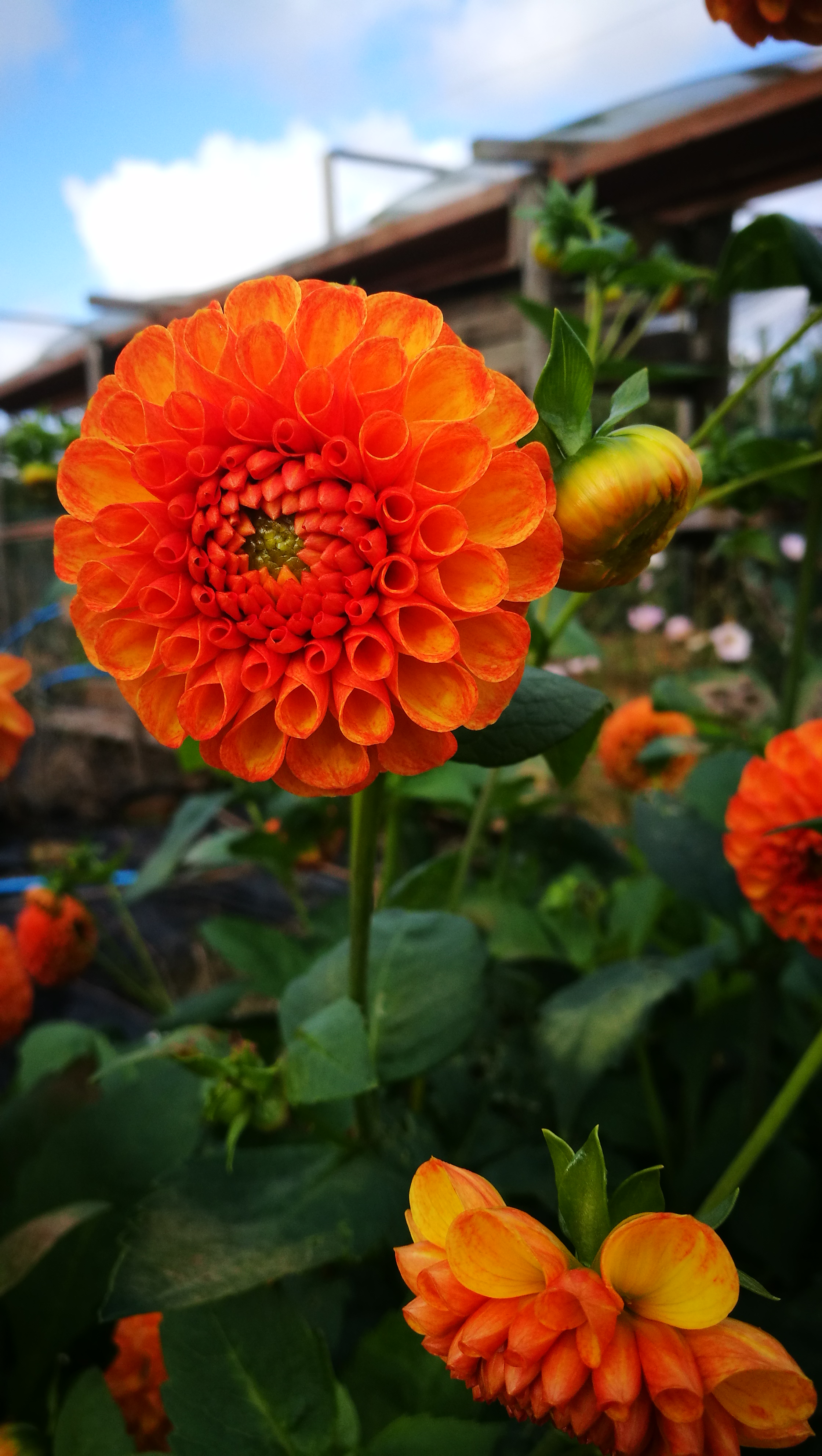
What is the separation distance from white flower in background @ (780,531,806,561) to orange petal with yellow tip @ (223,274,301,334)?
2038 millimetres

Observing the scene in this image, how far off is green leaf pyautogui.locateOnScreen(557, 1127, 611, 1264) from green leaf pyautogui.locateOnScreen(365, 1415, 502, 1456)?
0.17 metres

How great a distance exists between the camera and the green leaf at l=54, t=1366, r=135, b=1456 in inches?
14.7

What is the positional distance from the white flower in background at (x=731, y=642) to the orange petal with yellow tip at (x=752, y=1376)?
6.34ft

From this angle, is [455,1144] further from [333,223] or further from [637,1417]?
[333,223]

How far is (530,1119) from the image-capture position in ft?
2.20

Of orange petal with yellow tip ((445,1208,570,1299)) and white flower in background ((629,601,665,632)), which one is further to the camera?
white flower in background ((629,601,665,632))

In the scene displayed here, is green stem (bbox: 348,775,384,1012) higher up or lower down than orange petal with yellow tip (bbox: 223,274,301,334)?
lower down

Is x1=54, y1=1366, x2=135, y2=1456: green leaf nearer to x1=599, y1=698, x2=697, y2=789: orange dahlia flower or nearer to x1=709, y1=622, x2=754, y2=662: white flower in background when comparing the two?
x1=599, y1=698, x2=697, y2=789: orange dahlia flower

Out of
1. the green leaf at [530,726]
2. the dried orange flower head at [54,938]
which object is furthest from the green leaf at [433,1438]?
the dried orange flower head at [54,938]

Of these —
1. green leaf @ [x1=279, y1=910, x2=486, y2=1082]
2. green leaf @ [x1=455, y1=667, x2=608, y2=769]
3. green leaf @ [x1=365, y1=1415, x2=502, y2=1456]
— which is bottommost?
green leaf @ [x1=365, y1=1415, x2=502, y2=1456]

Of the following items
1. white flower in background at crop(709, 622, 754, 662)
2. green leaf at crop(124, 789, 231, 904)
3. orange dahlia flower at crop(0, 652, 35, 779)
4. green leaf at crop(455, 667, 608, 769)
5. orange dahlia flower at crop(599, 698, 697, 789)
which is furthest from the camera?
white flower in background at crop(709, 622, 754, 662)

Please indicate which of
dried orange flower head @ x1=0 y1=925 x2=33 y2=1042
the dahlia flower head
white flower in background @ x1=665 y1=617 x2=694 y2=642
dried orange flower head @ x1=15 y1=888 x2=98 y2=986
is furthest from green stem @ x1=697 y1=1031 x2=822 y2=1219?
white flower in background @ x1=665 y1=617 x2=694 y2=642

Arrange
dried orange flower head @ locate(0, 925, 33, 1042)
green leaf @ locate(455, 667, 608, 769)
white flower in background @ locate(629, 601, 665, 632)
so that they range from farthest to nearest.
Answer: white flower in background @ locate(629, 601, 665, 632) → dried orange flower head @ locate(0, 925, 33, 1042) → green leaf @ locate(455, 667, 608, 769)

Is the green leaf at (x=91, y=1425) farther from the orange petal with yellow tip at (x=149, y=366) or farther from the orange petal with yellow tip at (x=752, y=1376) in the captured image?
the orange petal with yellow tip at (x=149, y=366)
